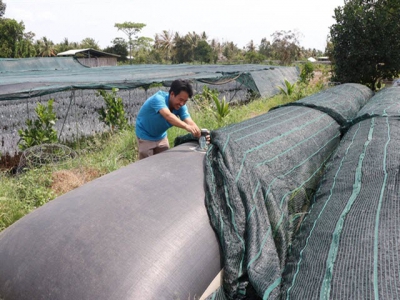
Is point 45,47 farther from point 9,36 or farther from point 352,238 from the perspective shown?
point 352,238

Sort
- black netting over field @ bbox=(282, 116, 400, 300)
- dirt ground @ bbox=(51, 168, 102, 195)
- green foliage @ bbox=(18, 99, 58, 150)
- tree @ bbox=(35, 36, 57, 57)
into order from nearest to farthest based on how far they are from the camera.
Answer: black netting over field @ bbox=(282, 116, 400, 300) < dirt ground @ bbox=(51, 168, 102, 195) < green foliage @ bbox=(18, 99, 58, 150) < tree @ bbox=(35, 36, 57, 57)

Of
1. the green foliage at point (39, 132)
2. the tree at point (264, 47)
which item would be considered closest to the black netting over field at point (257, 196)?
A: the green foliage at point (39, 132)

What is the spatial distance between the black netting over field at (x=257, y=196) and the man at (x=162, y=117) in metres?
0.54

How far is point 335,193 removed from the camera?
7.65 feet

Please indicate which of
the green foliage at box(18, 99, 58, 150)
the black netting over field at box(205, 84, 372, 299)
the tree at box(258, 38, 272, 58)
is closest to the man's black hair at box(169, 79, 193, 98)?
the black netting over field at box(205, 84, 372, 299)

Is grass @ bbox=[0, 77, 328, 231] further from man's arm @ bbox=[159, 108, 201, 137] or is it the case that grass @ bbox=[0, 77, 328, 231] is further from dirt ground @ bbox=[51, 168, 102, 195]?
man's arm @ bbox=[159, 108, 201, 137]

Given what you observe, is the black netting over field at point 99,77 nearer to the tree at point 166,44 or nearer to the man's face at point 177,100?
the man's face at point 177,100

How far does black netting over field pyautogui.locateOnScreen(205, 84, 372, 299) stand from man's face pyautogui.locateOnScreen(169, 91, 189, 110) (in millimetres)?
567

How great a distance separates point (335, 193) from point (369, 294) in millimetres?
1063

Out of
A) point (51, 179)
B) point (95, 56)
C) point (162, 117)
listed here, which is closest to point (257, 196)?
point (162, 117)

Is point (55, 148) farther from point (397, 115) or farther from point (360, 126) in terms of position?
point (397, 115)

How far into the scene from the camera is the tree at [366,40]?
1069 centimetres

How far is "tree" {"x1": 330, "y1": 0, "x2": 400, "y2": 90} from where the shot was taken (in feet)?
35.1

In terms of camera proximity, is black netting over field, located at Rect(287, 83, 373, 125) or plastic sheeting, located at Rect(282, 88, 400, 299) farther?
black netting over field, located at Rect(287, 83, 373, 125)
